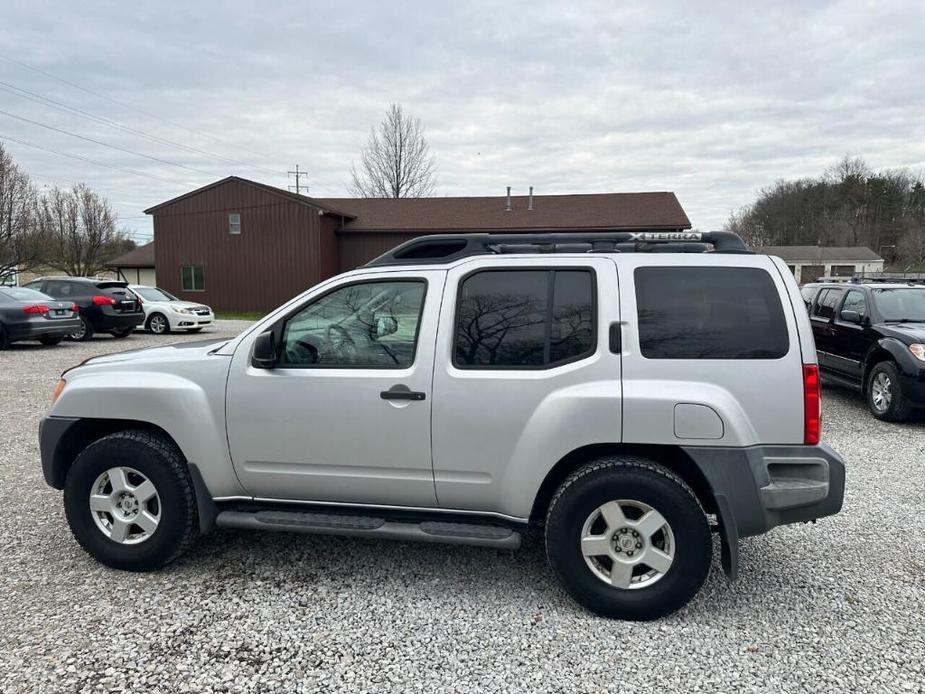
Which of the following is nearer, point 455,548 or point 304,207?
point 455,548

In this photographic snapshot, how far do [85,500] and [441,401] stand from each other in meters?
2.18

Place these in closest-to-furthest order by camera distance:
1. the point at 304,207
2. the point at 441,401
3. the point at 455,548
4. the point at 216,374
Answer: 1. the point at 441,401
2. the point at 216,374
3. the point at 455,548
4. the point at 304,207

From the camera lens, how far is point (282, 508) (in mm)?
3602

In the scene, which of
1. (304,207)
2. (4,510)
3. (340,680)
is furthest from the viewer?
(304,207)

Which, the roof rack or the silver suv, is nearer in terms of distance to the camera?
the silver suv

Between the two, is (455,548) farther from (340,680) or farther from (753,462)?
(753,462)

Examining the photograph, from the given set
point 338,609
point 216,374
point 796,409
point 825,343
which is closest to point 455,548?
point 338,609

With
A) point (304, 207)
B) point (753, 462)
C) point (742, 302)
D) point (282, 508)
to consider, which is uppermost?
point (304, 207)

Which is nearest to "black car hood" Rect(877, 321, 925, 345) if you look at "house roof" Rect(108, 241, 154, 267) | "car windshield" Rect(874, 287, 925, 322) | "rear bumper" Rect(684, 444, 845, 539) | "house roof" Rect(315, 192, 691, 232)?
"car windshield" Rect(874, 287, 925, 322)

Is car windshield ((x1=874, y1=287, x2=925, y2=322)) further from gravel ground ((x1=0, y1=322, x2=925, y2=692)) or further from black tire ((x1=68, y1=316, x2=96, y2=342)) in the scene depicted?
black tire ((x1=68, y1=316, x2=96, y2=342))

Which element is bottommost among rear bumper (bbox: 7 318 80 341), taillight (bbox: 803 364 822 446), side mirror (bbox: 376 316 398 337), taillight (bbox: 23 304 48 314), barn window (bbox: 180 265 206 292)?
taillight (bbox: 803 364 822 446)

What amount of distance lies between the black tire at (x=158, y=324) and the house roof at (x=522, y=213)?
12968mm

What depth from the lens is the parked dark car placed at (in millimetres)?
13547

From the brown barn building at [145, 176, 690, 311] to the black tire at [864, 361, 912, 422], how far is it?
804 inches
